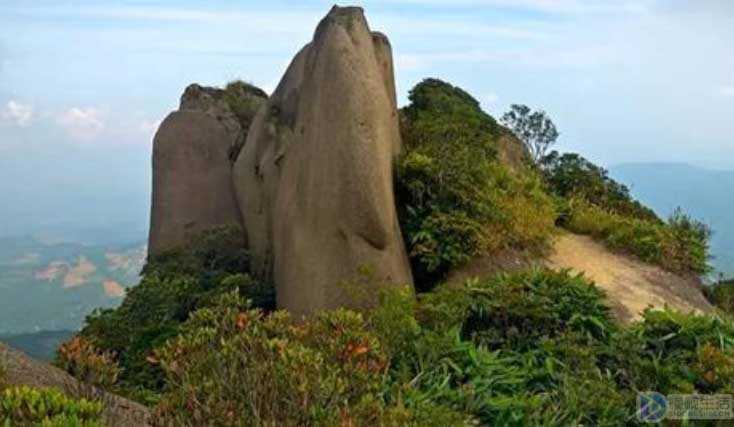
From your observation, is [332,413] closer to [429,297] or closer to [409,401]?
[409,401]

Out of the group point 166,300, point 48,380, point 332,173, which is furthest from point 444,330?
point 166,300

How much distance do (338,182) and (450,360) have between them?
15.8 ft

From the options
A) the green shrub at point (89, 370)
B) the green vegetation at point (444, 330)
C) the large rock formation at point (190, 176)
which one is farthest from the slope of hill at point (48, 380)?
the large rock formation at point (190, 176)

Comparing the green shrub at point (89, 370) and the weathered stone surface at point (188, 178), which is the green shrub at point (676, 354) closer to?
the green shrub at point (89, 370)

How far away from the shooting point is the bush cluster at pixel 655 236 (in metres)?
19.1

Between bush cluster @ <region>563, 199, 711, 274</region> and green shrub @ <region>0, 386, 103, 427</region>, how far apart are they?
13.9 metres

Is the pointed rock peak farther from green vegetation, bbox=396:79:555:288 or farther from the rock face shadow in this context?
green vegetation, bbox=396:79:555:288

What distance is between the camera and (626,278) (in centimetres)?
1797

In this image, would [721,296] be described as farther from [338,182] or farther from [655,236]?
[338,182]

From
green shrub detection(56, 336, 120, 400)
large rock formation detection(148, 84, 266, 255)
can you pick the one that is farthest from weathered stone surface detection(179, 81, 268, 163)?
green shrub detection(56, 336, 120, 400)

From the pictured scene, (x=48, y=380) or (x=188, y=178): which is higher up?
(x=188, y=178)

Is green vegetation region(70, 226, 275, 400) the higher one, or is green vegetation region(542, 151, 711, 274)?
green vegetation region(542, 151, 711, 274)

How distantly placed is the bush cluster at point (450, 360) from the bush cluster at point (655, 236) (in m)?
5.19

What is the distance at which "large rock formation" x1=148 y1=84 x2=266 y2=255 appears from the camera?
938 inches
